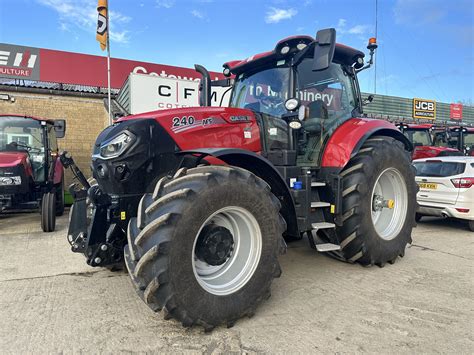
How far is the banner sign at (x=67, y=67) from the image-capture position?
12602mm

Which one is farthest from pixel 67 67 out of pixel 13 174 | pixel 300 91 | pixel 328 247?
pixel 328 247

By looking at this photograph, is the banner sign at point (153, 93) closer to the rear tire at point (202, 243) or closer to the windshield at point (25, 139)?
the windshield at point (25, 139)

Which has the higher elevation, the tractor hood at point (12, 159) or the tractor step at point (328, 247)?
the tractor hood at point (12, 159)

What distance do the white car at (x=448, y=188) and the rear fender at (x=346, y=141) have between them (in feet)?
10.2

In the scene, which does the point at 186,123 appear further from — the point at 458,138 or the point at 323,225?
the point at 458,138

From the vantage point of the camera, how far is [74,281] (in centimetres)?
386

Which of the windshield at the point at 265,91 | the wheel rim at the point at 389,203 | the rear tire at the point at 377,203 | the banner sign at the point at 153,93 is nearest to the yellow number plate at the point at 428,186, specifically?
the rear tire at the point at 377,203

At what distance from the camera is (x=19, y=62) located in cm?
1265

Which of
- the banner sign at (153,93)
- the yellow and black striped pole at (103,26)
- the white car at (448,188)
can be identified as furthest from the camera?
the yellow and black striped pole at (103,26)

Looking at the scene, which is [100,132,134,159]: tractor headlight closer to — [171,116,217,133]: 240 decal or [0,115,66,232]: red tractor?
[171,116,217,133]: 240 decal

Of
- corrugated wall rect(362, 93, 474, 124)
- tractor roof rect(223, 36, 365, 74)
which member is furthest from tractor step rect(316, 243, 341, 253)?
corrugated wall rect(362, 93, 474, 124)

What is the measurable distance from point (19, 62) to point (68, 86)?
177 centimetres

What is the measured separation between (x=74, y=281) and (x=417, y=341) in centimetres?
336

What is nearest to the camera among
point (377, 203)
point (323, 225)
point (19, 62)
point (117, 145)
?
point (117, 145)
